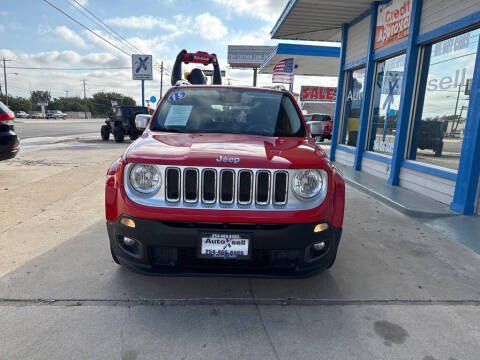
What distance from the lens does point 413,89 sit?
6.77m

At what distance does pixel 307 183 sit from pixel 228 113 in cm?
142

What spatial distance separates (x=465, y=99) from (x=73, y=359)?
6442mm

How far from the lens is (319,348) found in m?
2.22

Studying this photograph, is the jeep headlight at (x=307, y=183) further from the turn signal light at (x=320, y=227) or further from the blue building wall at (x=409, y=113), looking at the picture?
the blue building wall at (x=409, y=113)

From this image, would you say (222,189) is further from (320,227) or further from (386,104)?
(386,104)

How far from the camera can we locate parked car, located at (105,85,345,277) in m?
2.41

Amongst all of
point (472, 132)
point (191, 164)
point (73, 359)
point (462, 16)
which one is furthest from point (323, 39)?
point (73, 359)

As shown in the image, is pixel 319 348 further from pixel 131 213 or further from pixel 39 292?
pixel 39 292

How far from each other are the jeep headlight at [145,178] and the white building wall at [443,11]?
5.50 metres

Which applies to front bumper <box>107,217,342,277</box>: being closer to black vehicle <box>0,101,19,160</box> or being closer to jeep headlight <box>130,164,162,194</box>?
jeep headlight <box>130,164,162,194</box>

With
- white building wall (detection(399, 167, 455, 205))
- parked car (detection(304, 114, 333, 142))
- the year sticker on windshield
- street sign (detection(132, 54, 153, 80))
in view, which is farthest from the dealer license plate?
street sign (detection(132, 54, 153, 80))

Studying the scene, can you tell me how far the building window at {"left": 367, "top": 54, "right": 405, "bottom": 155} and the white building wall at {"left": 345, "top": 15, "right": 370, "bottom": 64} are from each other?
3.18ft

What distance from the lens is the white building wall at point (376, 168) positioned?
7.76m

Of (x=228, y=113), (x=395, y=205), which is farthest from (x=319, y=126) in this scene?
(x=395, y=205)
